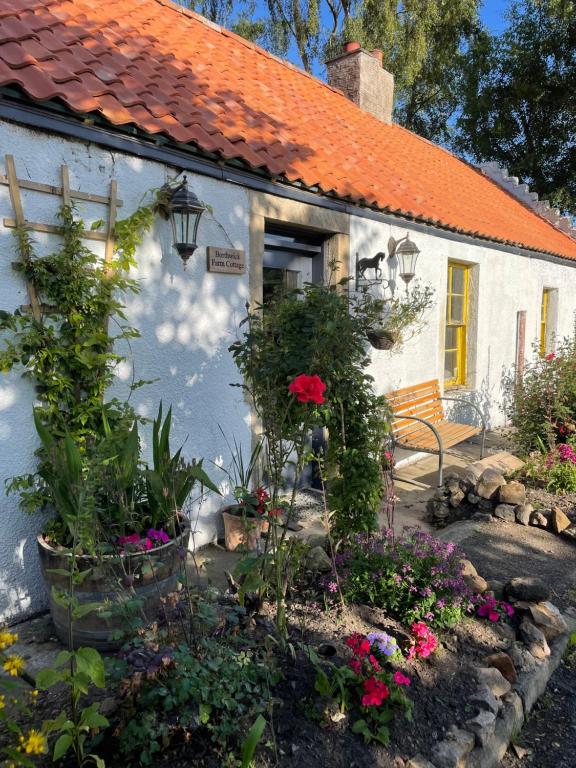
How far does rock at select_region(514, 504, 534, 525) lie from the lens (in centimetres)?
466

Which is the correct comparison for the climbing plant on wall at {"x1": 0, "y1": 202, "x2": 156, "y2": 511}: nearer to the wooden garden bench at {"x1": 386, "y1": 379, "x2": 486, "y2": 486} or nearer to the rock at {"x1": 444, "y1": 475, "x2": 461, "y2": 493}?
the rock at {"x1": 444, "y1": 475, "x2": 461, "y2": 493}

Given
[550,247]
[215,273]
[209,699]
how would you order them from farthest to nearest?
1. [550,247]
2. [215,273]
3. [209,699]

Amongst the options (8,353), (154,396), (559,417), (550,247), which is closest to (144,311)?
(154,396)

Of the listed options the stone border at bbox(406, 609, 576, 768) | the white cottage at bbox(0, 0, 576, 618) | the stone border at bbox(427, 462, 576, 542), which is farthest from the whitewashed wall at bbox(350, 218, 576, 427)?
the stone border at bbox(406, 609, 576, 768)

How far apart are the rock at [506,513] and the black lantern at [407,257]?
2.72m

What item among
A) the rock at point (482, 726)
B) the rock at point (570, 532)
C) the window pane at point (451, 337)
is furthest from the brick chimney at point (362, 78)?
the rock at point (482, 726)

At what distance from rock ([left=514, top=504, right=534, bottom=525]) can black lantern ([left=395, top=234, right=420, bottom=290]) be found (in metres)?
2.77

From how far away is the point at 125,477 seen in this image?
2.99 meters

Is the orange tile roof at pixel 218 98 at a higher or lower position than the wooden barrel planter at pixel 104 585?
higher

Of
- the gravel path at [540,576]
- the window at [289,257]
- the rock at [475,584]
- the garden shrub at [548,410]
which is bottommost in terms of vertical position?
the gravel path at [540,576]

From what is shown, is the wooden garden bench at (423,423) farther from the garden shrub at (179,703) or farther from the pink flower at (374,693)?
the garden shrub at (179,703)

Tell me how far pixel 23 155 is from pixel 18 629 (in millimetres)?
2552

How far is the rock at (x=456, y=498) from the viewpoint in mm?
4926

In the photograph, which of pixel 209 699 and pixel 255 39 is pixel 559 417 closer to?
pixel 209 699
